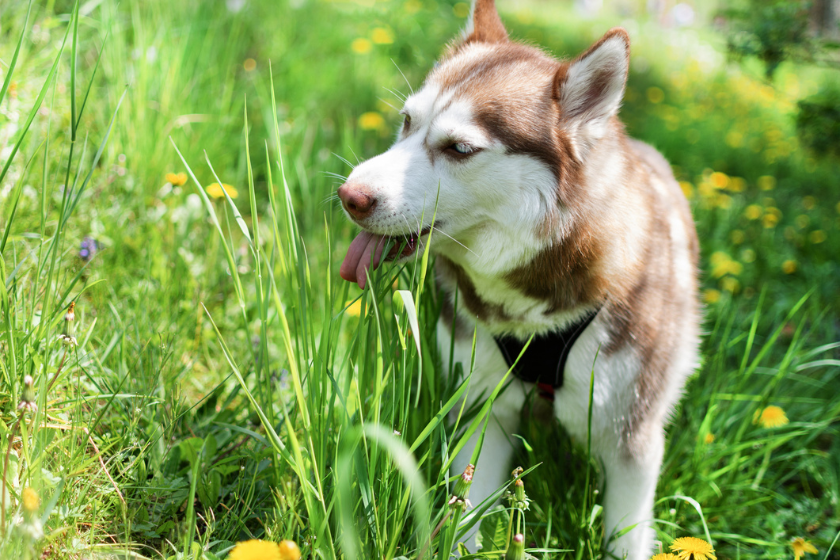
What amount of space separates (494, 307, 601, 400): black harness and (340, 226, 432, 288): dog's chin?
16.3 inches

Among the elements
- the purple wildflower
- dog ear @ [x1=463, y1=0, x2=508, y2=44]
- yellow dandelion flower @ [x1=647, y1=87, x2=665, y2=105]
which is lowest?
the purple wildflower

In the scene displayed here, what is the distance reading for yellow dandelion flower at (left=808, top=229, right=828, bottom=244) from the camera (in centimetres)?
354

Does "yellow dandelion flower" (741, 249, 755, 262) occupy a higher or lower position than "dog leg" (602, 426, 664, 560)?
higher

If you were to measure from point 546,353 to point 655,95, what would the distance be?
16.6 ft

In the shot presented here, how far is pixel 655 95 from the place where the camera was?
587 cm

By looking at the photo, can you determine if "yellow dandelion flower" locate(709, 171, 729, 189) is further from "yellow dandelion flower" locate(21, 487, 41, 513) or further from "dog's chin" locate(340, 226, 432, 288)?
"yellow dandelion flower" locate(21, 487, 41, 513)

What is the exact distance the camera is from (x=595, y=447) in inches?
71.6

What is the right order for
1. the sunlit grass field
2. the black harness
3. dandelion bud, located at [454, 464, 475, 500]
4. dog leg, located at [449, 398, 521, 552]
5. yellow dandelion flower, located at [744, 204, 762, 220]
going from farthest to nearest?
yellow dandelion flower, located at [744, 204, 762, 220]
dog leg, located at [449, 398, 521, 552]
the black harness
the sunlit grass field
dandelion bud, located at [454, 464, 475, 500]

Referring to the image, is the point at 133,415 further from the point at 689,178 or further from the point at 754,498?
the point at 689,178

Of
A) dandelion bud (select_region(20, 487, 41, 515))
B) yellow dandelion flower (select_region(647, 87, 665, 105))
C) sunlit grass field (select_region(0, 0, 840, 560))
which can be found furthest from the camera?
yellow dandelion flower (select_region(647, 87, 665, 105))

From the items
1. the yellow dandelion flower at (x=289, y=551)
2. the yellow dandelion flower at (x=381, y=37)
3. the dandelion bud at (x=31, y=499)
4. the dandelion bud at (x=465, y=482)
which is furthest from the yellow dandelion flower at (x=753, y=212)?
the dandelion bud at (x=31, y=499)

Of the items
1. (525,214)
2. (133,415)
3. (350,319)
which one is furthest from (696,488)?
(133,415)

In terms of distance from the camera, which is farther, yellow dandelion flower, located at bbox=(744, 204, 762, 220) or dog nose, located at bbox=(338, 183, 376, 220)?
yellow dandelion flower, located at bbox=(744, 204, 762, 220)

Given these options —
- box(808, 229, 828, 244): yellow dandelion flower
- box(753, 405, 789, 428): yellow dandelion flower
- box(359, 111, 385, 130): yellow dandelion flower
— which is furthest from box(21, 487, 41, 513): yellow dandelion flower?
box(808, 229, 828, 244): yellow dandelion flower
